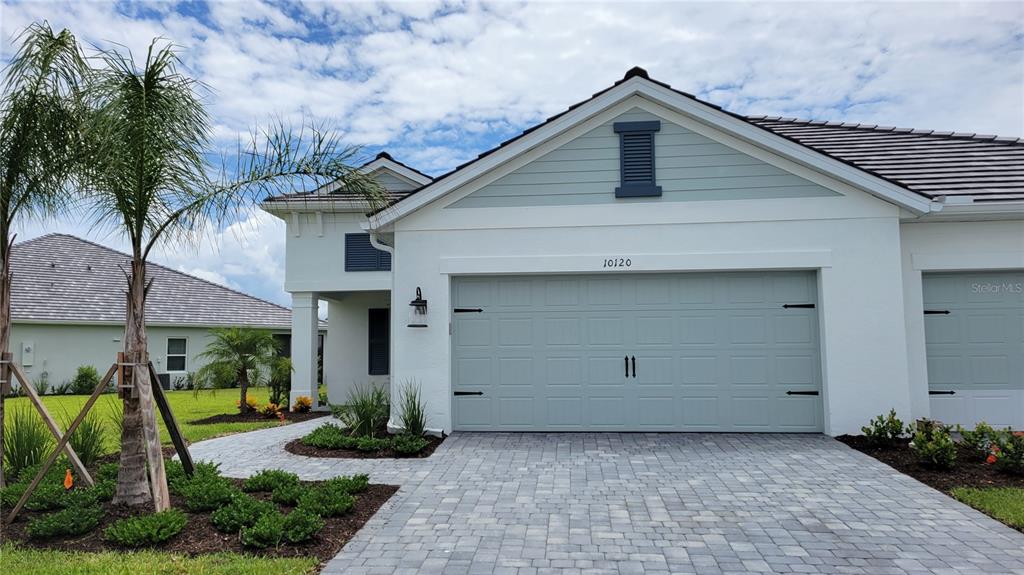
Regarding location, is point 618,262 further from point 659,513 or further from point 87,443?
point 87,443

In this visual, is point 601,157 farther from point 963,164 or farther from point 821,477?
point 963,164

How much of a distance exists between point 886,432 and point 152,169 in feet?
30.0

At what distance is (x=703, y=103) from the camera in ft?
30.2

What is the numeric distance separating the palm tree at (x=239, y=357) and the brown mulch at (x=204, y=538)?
8289 mm

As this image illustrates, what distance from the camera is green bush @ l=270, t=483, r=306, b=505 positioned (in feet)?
19.4

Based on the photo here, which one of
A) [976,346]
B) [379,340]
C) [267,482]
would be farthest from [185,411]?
[976,346]

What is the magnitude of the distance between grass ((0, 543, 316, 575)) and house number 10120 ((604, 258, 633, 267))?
6112 mm

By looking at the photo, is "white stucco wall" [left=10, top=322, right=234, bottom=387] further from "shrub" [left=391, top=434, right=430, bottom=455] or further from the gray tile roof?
the gray tile roof

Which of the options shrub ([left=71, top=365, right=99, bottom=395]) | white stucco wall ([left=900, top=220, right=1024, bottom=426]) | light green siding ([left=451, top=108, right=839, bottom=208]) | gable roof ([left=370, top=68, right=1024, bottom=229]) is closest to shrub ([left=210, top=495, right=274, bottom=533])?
gable roof ([left=370, top=68, right=1024, bottom=229])

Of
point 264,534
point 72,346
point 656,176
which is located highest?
point 656,176

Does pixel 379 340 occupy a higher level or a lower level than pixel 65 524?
higher

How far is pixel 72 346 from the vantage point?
2155 centimetres

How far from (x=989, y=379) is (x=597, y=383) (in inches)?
235

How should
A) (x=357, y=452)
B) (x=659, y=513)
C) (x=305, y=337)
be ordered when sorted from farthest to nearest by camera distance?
(x=305, y=337), (x=357, y=452), (x=659, y=513)
